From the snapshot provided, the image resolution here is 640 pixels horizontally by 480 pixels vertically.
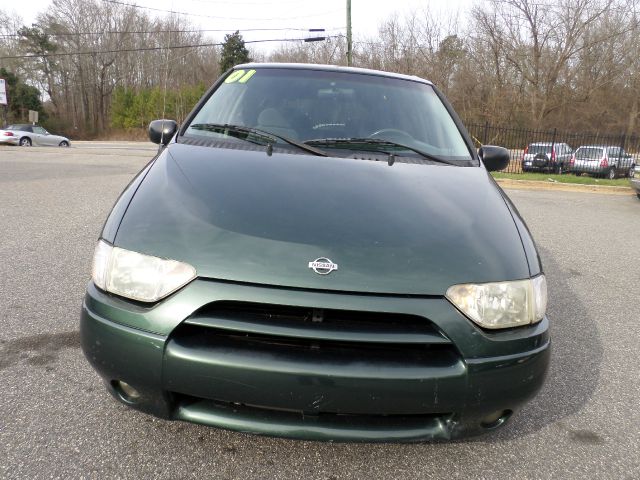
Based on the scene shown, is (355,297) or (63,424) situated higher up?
(355,297)

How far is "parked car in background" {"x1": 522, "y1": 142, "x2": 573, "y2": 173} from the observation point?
1797 centimetres

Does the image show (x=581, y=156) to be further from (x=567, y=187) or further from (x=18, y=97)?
(x=18, y=97)

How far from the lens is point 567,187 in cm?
1327

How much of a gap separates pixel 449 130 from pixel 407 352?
1775mm

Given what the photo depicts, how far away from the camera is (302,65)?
3.19 meters

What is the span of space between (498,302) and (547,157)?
735 inches

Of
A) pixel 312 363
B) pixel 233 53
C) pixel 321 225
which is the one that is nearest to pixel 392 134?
pixel 321 225

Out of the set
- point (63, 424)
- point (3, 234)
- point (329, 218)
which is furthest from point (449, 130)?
point (3, 234)

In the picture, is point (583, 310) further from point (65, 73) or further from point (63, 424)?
point (65, 73)

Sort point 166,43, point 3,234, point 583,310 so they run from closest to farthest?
point 583,310
point 3,234
point 166,43

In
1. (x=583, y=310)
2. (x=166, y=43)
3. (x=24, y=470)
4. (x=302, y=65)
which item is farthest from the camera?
(x=166, y=43)

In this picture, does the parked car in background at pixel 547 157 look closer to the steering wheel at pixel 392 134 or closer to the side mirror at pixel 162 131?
the steering wheel at pixel 392 134

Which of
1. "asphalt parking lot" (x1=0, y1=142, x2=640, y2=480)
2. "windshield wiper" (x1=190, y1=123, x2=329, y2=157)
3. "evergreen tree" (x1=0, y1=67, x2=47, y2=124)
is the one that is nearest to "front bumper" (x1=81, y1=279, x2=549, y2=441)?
"asphalt parking lot" (x1=0, y1=142, x2=640, y2=480)

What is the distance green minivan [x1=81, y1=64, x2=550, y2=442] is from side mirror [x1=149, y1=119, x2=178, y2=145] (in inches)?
Answer: 45.1
